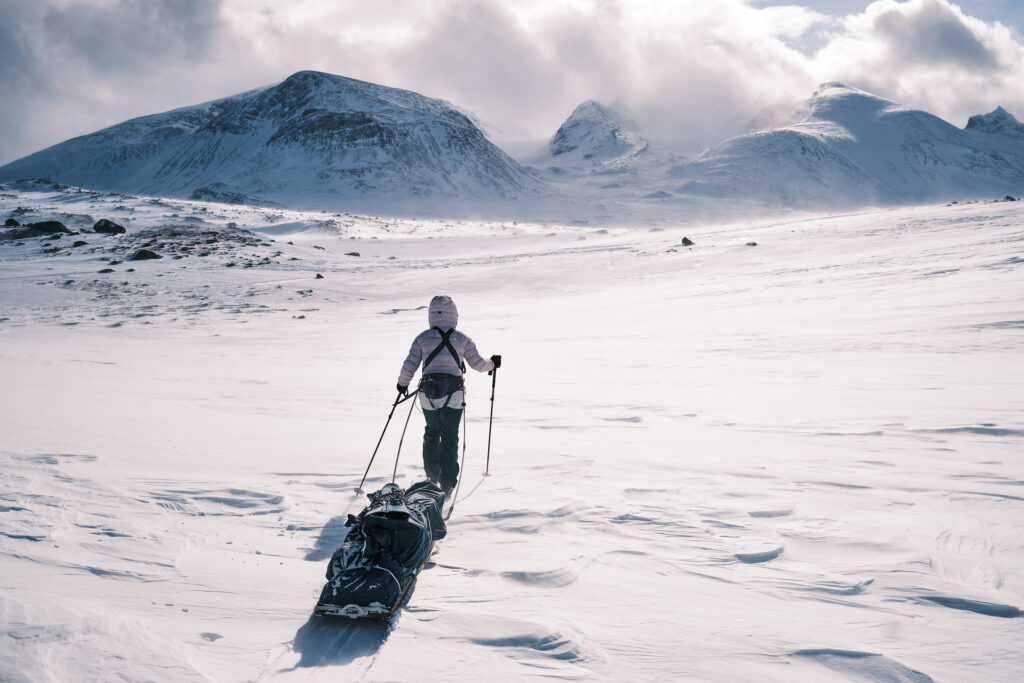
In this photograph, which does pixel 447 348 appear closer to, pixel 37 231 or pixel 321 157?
pixel 37 231

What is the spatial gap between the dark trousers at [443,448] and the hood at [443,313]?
775 mm

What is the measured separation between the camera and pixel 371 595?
11.3ft

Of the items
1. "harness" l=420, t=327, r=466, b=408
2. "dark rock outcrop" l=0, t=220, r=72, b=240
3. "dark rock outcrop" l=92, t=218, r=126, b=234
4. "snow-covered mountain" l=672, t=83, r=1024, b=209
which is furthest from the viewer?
"snow-covered mountain" l=672, t=83, r=1024, b=209

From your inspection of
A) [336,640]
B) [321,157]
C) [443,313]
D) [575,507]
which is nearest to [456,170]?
[321,157]

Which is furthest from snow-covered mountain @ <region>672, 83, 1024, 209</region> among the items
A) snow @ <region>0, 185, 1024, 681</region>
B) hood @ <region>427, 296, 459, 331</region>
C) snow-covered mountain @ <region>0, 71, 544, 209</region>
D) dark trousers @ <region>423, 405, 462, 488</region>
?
dark trousers @ <region>423, 405, 462, 488</region>

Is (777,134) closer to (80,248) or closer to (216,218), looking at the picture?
(216,218)

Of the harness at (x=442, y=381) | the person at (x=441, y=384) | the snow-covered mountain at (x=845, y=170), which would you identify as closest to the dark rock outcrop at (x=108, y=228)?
the person at (x=441, y=384)

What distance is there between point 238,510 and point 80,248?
36.5m

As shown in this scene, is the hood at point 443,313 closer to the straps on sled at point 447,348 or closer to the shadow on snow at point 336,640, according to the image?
the straps on sled at point 447,348

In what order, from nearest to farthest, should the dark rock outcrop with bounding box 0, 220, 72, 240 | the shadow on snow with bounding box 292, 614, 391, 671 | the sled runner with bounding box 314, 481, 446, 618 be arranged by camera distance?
the shadow on snow with bounding box 292, 614, 391, 671
the sled runner with bounding box 314, 481, 446, 618
the dark rock outcrop with bounding box 0, 220, 72, 240

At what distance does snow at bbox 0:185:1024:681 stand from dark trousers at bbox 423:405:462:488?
38 centimetres

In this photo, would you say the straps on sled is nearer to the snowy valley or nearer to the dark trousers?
the dark trousers

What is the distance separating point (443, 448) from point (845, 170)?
197 m

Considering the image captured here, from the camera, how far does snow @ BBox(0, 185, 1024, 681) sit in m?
3.19
